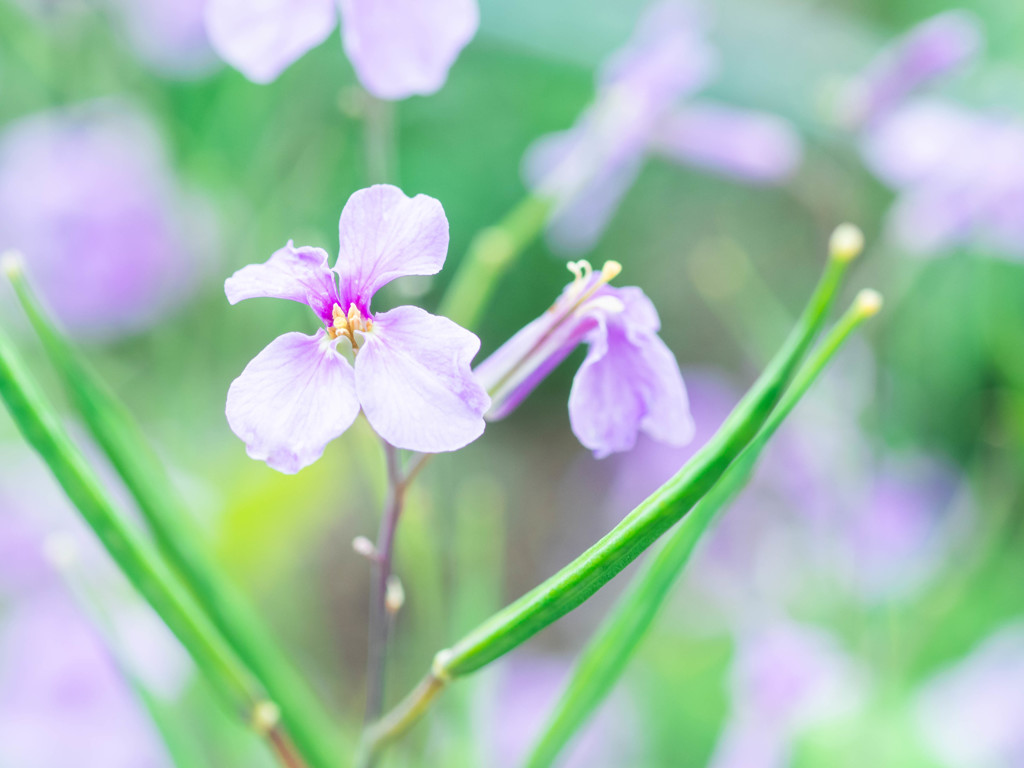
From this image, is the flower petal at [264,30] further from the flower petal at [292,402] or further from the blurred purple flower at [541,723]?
the blurred purple flower at [541,723]

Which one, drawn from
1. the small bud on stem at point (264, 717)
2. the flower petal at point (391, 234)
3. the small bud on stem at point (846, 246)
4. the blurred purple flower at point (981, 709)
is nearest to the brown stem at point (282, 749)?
the small bud on stem at point (264, 717)

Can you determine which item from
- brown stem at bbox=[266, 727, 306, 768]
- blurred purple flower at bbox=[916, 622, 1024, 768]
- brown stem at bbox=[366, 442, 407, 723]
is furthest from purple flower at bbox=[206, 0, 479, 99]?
blurred purple flower at bbox=[916, 622, 1024, 768]

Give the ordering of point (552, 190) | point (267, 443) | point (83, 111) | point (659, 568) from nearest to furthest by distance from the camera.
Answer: point (267, 443), point (659, 568), point (552, 190), point (83, 111)

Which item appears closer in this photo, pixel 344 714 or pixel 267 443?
pixel 267 443

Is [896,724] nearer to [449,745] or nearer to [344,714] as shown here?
[449,745]

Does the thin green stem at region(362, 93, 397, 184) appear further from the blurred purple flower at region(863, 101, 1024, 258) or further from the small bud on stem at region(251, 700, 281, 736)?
the blurred purple flower at region(863, 101, 1024, 258)

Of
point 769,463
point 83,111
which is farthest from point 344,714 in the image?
point 83,111
